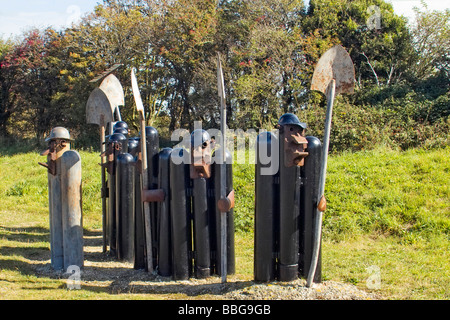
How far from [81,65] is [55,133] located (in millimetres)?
11666

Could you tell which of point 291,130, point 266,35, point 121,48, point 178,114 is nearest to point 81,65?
point 121,48

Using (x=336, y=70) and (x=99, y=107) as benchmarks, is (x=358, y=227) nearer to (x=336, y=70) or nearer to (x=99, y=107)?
(x=336, y=70)

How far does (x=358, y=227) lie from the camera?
715cm

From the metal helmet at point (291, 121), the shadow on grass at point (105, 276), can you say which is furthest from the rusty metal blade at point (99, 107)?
the metal helmet at point (291, 121)

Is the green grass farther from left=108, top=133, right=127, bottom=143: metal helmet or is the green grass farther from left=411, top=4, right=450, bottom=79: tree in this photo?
left=411, top=4, right=450, bottom=79: tree

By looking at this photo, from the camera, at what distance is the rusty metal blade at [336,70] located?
171 inches

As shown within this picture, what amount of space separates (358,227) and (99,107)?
4.49 m

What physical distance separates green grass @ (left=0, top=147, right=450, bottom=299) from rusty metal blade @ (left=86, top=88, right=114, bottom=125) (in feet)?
7.16

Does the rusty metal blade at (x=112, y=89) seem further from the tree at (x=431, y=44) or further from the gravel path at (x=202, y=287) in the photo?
the tree at (x=431, y=44)

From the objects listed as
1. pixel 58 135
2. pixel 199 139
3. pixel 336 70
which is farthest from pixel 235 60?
pixel 336 70

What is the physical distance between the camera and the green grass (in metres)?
4.93

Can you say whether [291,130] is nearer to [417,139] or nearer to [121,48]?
[417,139]

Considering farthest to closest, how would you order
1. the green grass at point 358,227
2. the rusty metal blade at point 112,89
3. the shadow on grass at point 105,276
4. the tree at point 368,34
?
the tree at point 368,34 → the rusty metal blade at point 112,89 → the green grass at point 358,227 → the shadow on grass at point 105,276

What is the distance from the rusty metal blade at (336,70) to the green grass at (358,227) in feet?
7.09
